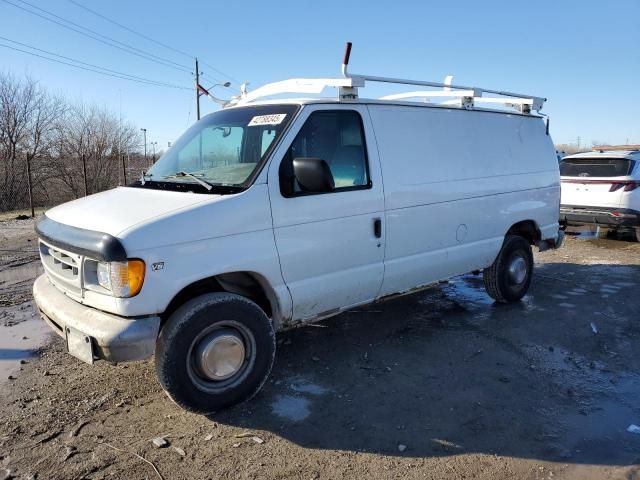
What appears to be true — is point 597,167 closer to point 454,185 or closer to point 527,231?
point 527,231

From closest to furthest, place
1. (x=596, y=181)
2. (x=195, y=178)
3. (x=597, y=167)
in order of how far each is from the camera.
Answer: (x=195, y=178), (x=596, y=181), (x=597, y=167)

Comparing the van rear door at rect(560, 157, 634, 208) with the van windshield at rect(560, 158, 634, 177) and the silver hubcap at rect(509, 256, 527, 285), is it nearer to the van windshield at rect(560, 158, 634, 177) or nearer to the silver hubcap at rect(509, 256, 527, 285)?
the van windshield at rect(560, 158, 634, 177)

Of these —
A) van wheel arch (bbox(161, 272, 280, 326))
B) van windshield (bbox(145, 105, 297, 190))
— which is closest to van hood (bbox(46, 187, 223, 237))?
van windshield (bbox(145, 105, 297, 190))

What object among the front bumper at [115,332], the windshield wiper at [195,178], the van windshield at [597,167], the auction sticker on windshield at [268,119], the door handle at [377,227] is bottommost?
the front bumper at [115,332]

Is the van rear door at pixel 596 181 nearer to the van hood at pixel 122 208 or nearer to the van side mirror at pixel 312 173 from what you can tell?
the van side mirror at pixel 312 173

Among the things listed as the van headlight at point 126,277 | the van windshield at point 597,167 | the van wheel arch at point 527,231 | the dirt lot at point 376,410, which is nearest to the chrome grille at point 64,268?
the van headlight at point 126,277

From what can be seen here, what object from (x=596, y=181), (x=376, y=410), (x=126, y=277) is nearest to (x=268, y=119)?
(x=126, y=277)

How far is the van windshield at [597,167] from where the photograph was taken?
32.9ft

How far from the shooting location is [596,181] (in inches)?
401

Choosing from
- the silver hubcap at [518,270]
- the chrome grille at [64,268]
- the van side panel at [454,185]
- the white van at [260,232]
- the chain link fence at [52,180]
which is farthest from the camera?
the chain link fence at [52,180]

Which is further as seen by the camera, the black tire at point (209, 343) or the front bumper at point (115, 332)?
the black tire at point (209, 343)

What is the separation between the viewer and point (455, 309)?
605 centimetres

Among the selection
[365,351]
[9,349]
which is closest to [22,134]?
[9,349]

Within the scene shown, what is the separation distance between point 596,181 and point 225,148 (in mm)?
8630
